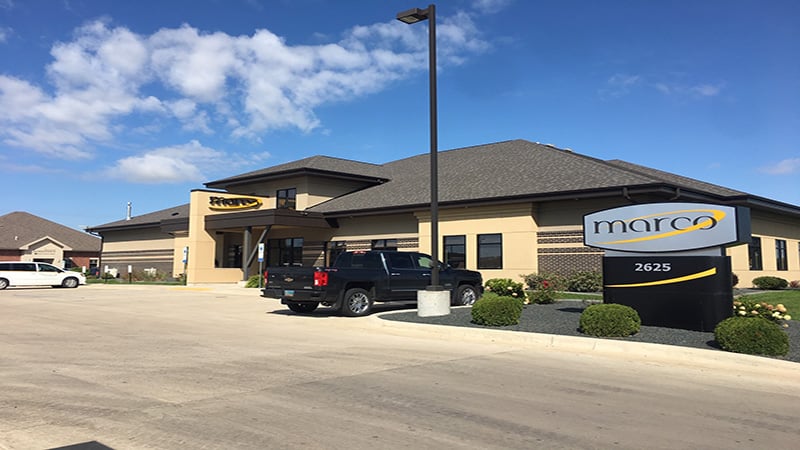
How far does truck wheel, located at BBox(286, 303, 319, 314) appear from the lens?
17.3 m

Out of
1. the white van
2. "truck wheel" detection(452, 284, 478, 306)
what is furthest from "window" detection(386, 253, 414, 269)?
the white van

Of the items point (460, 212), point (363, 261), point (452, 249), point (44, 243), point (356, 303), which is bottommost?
point (356, 303)

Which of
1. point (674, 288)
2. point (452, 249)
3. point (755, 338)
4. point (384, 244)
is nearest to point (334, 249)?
point (384, 244)

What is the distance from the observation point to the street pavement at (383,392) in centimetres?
514

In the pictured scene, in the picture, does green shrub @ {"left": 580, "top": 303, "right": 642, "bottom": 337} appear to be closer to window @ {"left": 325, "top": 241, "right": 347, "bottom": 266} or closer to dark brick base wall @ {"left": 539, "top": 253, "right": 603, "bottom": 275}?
dark brick base wall @ {"left": 539, "top": 253, "right": 603, "bottom": 275}

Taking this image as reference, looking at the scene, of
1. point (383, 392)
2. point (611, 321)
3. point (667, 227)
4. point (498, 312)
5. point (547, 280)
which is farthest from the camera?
point (547, 280)

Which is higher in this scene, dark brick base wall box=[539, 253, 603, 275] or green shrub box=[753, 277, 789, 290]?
dark brick base wall box=[539, 253, 603, 275]

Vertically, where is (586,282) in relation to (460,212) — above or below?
below

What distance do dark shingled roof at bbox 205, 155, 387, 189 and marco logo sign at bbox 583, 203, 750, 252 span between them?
2322cm

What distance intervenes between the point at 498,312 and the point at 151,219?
41.2m

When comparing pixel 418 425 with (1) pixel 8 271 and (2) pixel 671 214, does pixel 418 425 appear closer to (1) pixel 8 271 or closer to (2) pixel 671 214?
(2) pixel 671 214

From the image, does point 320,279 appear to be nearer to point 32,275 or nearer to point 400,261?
point 400,261

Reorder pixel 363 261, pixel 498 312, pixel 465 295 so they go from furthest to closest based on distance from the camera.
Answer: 1. pixel 465 295
2. pixel 363 261
3. pixel 498 312

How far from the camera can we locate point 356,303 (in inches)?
629
